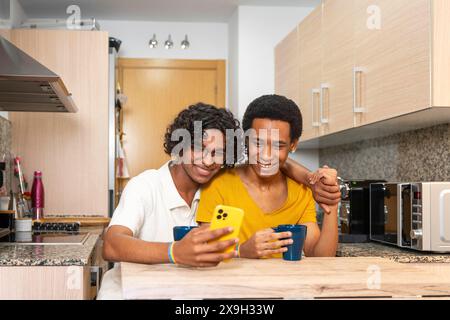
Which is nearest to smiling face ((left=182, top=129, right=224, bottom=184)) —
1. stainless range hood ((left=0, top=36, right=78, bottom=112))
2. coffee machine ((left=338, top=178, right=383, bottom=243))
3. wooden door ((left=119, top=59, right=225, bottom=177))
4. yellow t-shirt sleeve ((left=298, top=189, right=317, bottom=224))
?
yellow t-shirt sleeve ((left=298, top=189, right=317, bottom=224))

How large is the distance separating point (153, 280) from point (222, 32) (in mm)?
3890

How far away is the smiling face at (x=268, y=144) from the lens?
151cm

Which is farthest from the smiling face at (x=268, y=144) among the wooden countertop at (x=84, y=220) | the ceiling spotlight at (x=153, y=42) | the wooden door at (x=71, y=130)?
the ceiling spotlight at (x=153, y=42)

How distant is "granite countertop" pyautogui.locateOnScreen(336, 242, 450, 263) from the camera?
1.85m

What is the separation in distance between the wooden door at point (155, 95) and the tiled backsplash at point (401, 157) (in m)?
1.36

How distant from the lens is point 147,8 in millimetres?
4180

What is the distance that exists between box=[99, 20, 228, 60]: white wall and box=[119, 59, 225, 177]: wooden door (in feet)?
0.20

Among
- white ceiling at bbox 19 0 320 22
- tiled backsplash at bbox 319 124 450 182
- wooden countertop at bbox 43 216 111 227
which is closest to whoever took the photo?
tiled backsplash at bbox 319 124 450 182

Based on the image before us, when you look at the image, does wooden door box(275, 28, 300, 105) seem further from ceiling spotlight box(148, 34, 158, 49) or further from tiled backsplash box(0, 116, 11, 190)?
tiled backsplash box(0, 116, 11, 190)

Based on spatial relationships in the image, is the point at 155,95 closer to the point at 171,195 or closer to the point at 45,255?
the point at 45,255

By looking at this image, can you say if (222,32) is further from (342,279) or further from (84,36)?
(342,279)

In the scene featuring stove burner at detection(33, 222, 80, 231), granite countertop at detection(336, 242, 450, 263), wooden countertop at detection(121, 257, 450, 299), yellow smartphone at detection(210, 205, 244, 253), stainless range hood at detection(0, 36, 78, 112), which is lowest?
granite countertop at detection(336, 242, 450, 263)

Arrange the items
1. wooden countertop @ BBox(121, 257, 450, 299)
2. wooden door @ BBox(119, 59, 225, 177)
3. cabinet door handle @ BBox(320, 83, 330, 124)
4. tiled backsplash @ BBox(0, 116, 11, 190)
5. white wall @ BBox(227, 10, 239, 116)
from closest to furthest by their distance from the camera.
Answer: wooden countertop @ BBox(121, 257, 450, 299)
cabinet door handle @ BBox(320, 83, 330, 124)
tiled backsplash @ BBox(0, 116, 11, 190)
white wall @ BBox(227, 10, 239, 116)
wooden door @ BBox(119, 59, 225, 177)

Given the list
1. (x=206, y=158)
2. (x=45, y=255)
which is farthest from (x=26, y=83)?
(x=206, y=158)
